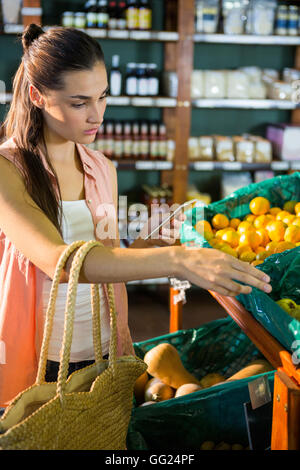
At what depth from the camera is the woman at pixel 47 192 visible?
1176mm

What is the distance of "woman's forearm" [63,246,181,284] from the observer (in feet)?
3.04

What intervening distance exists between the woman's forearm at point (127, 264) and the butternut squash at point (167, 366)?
1.02 metres

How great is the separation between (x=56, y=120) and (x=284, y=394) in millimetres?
809

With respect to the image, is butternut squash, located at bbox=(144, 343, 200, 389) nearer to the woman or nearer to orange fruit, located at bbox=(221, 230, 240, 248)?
the woman

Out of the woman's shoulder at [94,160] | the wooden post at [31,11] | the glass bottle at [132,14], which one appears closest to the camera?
the woman's shoulder at [94,160]

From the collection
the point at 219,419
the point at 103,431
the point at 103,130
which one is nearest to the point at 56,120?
the point at 103,431

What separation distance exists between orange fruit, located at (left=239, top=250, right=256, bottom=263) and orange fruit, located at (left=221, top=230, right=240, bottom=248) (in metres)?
0.11

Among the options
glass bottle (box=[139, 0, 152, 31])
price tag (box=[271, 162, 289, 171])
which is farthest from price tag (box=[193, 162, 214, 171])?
glass bottle (box=[139, 0, 152, 31])

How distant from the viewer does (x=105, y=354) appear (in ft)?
4.68

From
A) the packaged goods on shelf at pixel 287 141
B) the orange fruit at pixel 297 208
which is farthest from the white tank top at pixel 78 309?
the packaged goods on shelf at pixel 287 141

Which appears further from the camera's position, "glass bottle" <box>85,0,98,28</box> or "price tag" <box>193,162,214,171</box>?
"price tag" <box>193,162,214,171</box>

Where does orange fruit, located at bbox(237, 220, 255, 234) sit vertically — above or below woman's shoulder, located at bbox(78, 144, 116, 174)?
below

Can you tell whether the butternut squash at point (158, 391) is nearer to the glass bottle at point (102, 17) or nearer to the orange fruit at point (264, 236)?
the orange fruit at point (264, 236)

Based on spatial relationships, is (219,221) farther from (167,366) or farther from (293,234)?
(167,366)
